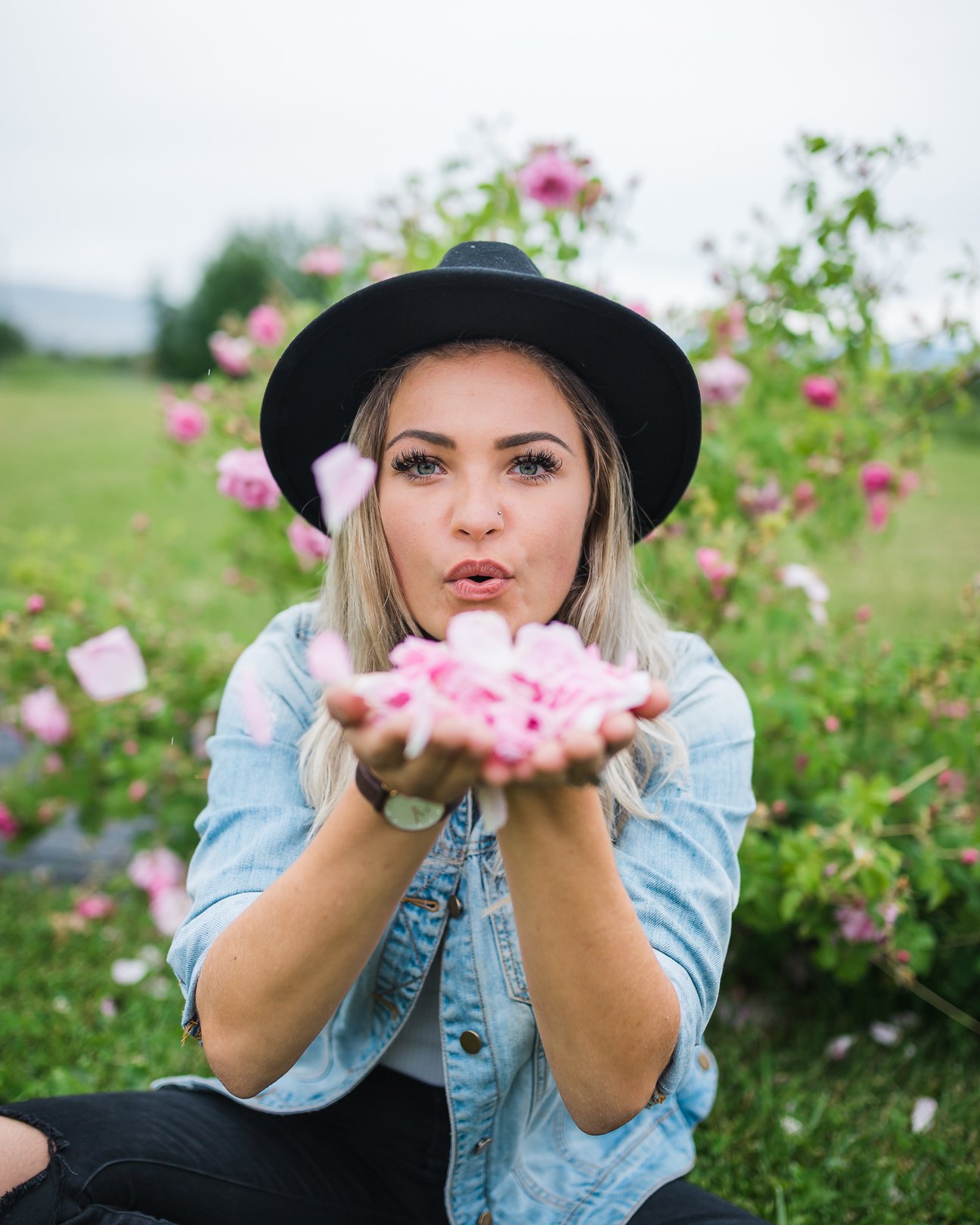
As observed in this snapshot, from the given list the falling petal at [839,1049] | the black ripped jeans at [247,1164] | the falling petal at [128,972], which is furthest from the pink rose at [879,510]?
the falling petal at [128,972]

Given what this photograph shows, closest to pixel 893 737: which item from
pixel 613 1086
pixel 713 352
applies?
pixel 713 352

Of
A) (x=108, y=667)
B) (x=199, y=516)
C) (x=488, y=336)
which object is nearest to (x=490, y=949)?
(x=108, y=667)

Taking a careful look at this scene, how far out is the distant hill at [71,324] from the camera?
3747cm

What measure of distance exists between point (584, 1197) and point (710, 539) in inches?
61.4

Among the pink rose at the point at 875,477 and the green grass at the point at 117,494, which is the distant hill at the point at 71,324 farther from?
the pink rose at the point at 875,477

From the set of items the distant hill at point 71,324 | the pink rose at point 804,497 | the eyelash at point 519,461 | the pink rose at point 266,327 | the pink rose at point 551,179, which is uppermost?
the pink rose at point 551,179

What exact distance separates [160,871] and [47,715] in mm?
585

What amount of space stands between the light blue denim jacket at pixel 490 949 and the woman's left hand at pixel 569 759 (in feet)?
1.97

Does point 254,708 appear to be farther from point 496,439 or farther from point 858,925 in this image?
point 858,925

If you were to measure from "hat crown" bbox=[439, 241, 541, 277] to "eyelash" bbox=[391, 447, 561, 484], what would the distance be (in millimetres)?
319

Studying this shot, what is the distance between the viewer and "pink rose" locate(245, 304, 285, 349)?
3107mm

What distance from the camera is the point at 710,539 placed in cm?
255

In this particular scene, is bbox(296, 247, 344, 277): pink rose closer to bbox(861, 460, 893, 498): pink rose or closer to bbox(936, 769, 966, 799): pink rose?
bbox(861, 460, 893, 498): pink rose

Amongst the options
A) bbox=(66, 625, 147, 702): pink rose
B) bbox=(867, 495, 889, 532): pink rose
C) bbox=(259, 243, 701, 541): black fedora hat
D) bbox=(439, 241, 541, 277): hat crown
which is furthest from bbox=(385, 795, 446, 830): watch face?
bbox=(867, 495, 889, 532): pink rose
